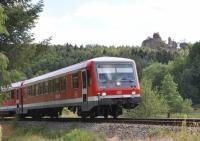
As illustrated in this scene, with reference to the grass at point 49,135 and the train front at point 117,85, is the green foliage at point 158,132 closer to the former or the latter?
the grass at point 49,135

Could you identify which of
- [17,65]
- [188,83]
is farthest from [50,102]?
[188,83]

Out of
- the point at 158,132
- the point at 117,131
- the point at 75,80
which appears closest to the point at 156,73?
the point at 75,80

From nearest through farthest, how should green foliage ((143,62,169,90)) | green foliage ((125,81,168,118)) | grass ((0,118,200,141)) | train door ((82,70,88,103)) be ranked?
1. grass ((0,118,200,141))
2. train door ((82,70,88,103))
3. green foliage ((125,81,168,118))
4. green foliage ((143,62,169,90))

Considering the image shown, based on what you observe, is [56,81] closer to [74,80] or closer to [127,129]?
[74,80]

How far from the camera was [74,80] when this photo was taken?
26516 mm

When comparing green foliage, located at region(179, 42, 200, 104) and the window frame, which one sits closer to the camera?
the window frame

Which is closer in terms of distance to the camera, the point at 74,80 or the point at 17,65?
the point at 17,65

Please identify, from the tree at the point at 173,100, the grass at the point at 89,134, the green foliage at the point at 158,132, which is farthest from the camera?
the tree at the point at 173,100

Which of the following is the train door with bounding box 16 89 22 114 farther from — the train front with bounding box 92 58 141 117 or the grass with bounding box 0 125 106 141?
the train front with bounding box 92 58 141 117

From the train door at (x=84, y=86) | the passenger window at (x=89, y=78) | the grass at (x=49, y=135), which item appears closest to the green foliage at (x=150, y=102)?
the grass at (x=49, y=135)

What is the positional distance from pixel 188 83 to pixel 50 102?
90958 millimetres

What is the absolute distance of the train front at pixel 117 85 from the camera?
78.2 feet

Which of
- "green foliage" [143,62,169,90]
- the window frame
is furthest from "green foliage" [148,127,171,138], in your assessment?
"green foliage" [143,62,169,90]

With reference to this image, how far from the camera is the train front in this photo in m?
23.8
